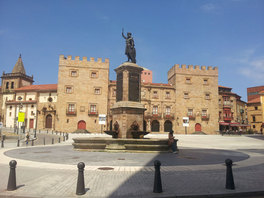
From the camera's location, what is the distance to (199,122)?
50.3 metres

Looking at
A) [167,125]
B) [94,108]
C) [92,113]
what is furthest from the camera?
[167,125]

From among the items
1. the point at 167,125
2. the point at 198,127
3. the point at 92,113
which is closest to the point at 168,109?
the point at 167,125

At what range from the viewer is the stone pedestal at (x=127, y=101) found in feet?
47.9

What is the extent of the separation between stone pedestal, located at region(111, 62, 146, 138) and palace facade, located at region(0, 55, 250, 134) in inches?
1162

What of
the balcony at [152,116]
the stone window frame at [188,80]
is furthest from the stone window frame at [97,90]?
the stone window frame at [188,80]

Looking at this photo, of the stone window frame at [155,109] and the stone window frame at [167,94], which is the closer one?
the stone window frame at [155,109]

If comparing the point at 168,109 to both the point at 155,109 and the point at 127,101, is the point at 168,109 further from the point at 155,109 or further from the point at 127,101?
the point at 127,101

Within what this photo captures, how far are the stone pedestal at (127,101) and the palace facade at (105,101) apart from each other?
2950 centimetres

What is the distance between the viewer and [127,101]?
15.2 meters

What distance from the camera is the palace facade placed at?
4559cm

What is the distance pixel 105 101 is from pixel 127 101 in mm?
32207

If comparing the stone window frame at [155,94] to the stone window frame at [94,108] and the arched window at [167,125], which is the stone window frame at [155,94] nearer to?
the arched window at [167,125]

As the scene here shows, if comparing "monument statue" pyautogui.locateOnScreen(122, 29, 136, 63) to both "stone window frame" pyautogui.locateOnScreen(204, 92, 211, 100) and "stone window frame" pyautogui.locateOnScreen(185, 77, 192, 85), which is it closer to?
"stone window frame" pyautogui.locateOnScreen(185, 77, 192, 85)

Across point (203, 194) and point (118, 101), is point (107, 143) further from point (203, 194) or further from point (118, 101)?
point (203, 194)
